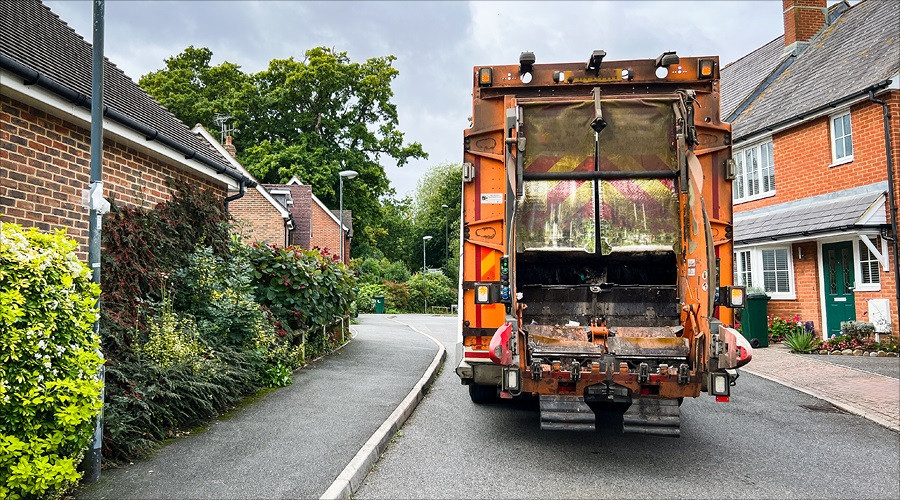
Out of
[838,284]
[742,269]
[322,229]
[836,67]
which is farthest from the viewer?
[322,229]

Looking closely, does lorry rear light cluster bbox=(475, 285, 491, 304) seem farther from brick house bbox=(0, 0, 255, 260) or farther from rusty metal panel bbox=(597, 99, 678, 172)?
brick house bbox=(0, 0, 255, 260)

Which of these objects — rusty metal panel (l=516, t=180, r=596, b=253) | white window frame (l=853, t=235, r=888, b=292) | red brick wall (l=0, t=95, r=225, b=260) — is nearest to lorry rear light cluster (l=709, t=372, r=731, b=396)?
rusty metal panel (l=516, t=180, r=596, b=253)

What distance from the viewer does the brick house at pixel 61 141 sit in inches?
203

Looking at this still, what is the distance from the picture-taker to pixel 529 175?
5758mm

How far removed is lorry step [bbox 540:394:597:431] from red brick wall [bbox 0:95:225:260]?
4089 millimetres

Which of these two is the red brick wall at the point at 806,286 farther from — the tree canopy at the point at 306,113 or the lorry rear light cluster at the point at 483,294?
the tree canopy at the point at 306,113

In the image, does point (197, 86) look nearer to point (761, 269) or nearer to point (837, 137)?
point (761, 269)

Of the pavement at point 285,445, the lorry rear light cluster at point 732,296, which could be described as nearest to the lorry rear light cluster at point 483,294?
the pavement at point 285,445

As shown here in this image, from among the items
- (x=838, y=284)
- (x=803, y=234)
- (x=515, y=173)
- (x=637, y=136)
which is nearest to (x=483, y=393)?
(x=515, y=173)

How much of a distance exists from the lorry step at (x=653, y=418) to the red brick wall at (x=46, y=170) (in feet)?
15.4

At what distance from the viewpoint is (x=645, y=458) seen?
5324 millimetres

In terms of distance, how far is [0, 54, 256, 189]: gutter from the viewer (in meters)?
4.88

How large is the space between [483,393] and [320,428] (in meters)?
2.09

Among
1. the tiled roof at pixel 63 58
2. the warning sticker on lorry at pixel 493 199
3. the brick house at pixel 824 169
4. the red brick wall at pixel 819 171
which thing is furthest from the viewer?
the brick house at pixel 824 169
